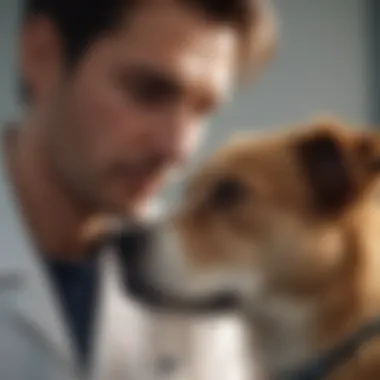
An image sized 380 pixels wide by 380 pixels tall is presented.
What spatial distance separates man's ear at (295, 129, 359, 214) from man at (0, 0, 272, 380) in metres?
0.13

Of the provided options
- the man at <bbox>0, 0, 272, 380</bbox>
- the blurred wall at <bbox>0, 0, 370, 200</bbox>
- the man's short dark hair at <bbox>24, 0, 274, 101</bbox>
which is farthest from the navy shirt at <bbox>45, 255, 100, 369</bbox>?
the man's short dark hair at <bbox>24, 0, 274, 101</bbox>

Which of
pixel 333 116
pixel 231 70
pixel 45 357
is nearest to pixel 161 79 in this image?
pixel 231 70

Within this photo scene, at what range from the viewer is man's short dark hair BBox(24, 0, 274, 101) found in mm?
939

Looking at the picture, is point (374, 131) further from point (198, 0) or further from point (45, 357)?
point (45, 357)

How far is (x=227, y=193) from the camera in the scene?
0.96m

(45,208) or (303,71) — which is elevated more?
Result: (303,71)

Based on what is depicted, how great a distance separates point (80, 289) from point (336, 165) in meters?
0.37

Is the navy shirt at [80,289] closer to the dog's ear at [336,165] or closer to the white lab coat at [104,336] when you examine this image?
the white lab coat at [104,336]

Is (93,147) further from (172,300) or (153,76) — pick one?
(172,300)

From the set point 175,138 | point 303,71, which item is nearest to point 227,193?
point 175,138

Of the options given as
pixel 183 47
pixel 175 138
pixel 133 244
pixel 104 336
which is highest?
pixel 183 47

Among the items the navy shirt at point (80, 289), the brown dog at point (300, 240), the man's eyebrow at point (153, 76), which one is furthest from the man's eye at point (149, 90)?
the navy shirt at point (80, 289)

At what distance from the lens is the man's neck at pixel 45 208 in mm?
933

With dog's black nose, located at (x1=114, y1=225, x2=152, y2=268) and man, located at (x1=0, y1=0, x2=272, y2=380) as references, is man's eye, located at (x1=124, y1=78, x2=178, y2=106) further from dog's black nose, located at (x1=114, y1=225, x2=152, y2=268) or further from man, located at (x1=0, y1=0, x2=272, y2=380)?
dog's black nose, located at (x1=114, y1=225, x2=152, y2=268)
